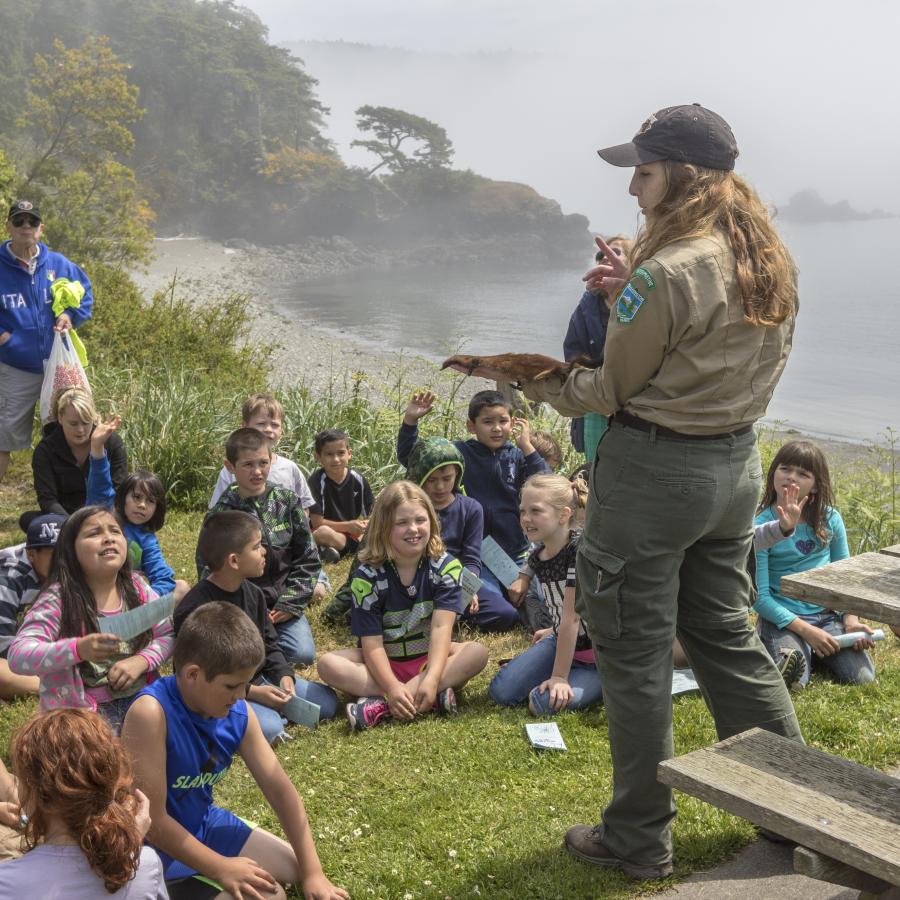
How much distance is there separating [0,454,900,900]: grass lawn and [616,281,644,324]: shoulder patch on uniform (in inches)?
66.6

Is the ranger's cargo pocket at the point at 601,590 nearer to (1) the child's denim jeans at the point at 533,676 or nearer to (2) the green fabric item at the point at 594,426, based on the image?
(2) the green fabric item at the point at 594,426

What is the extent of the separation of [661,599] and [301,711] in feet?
7.51

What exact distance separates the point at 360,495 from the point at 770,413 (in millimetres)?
17964

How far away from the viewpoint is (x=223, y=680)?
10.9 ft

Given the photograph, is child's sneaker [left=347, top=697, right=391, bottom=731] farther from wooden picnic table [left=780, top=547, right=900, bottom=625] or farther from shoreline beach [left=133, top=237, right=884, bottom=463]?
shoreline beach [left=133, top=237, right=884, bottom=463]

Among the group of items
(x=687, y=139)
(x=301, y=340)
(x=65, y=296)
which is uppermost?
(x=687, y=139)

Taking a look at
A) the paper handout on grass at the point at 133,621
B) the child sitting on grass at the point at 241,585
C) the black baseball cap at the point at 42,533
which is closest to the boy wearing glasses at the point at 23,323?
the black baseball cap at the point at 42,533

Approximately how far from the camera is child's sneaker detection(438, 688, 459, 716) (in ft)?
16.3

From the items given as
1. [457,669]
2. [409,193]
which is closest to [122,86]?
[457,669]

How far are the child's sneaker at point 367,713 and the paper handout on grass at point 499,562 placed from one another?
4.89ft

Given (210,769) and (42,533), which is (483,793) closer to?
(210,769)

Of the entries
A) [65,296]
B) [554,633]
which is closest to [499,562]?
[554,633]

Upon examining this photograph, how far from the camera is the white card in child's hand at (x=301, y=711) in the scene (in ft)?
15.9

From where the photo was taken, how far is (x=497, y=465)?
6.86 meters
